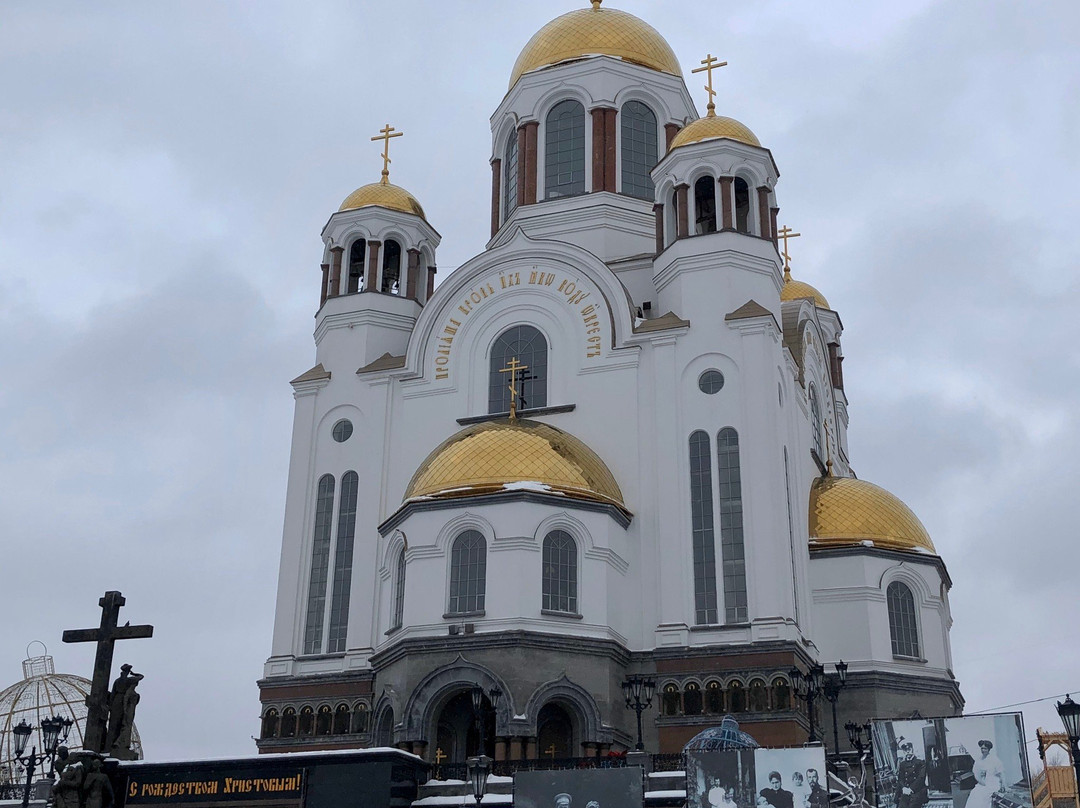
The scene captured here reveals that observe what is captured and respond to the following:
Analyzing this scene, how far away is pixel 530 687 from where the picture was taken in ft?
81.7

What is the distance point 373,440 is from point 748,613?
32.4 feet

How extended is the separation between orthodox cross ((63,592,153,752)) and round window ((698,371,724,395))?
13514mm

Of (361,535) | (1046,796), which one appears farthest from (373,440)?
(1046,796)

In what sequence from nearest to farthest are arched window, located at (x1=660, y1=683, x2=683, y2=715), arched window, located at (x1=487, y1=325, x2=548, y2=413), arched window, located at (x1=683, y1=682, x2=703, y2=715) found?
arched window, located at (x1=683, y1=682, x2=703, y2=715)
arched window, located at (x1=660, y1=683, x2=683, y2=715)
arched window, located at (x1=487, y1=325, x2=548, y2=413)

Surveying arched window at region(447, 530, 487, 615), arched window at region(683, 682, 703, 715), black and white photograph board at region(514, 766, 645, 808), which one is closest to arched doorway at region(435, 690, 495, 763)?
arched window at region(447, 530, 487, 615)

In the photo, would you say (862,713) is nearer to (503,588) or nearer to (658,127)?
(503,588)

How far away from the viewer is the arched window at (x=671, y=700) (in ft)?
86.7

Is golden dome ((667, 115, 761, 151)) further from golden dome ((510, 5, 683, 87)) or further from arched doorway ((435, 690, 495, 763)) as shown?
arched doorway ((435, 690, 495, 763))

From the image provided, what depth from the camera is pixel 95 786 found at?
1934cm

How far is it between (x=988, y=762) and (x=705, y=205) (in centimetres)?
1736

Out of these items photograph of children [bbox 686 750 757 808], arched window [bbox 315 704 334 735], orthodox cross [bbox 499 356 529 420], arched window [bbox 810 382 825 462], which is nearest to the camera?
photograph of children [bbox 686 750 757 808]

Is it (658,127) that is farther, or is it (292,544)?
(658,127)

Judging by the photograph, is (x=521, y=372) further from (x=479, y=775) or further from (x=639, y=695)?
(x=479, y=775)

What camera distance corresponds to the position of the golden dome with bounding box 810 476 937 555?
30.3m
